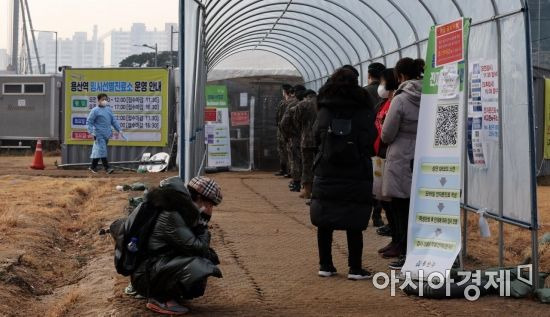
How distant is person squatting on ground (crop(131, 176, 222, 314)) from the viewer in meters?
5.20

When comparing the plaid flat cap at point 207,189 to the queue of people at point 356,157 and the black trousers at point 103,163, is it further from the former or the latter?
the black trousers at point 103,163

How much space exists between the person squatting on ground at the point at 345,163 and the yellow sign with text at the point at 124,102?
1336 cm

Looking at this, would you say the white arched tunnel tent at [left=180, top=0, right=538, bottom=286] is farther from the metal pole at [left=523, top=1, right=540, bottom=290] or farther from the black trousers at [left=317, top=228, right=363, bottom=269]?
the black trousers at [left=317, top=228, right=363, bottom=269]

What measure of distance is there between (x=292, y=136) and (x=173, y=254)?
29.4 feet

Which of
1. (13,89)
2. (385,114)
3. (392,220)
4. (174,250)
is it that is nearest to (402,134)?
(385,114)

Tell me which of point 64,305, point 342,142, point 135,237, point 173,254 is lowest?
point 64,305

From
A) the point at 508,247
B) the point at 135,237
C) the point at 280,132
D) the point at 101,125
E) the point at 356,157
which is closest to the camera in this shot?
the point at 135,237

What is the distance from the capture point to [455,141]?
6.04 metres

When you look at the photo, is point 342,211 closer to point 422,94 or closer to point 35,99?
point 422,94

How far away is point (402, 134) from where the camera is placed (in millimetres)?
6836

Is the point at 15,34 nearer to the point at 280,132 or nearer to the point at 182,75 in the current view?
the point at 280,132

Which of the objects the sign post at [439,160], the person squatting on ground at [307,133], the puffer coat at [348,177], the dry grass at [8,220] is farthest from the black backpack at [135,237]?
the person squatting on ground at [307,133]

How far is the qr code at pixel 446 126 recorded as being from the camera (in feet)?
19.9

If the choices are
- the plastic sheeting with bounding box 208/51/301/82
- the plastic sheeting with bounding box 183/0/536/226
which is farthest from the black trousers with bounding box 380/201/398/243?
the plastic sheeting with bounding box 208/51/301/82
